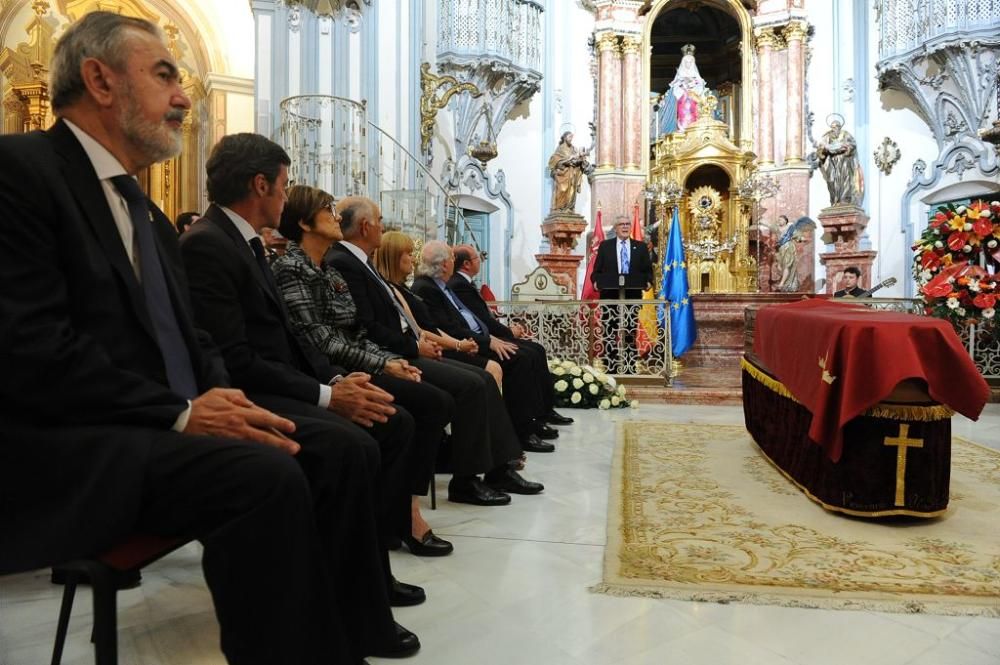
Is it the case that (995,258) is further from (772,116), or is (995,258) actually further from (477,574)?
(772,116)

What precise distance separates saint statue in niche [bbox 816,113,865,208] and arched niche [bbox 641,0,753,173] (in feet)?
5.48

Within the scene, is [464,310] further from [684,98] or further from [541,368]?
[684,98]

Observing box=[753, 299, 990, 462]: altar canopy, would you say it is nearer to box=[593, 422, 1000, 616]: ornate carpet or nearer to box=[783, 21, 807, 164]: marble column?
box=[593, 422, 1000, 616]: ornate carpet

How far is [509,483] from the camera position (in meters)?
3.54

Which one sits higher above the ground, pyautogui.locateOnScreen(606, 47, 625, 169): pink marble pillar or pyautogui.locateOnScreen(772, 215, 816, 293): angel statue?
pyautogui.locateOnScreen(606, 47, 625, 169): pink marble pillar

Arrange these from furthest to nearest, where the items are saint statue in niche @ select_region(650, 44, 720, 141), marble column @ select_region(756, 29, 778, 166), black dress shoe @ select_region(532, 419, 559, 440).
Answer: saint statue in niche @ select_region(650, 44, 720, 141) < marble column @ select_region(756, 29, 778, 166) < black dress shoe @ select_region(532, 419, 559, 440)

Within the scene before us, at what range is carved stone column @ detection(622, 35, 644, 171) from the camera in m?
13.4

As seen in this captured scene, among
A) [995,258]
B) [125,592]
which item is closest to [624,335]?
[995,258]

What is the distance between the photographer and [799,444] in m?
3.50

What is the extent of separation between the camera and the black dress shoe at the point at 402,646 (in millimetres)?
1784

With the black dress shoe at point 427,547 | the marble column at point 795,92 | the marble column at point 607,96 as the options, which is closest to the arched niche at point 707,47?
the marble column at point 607,96

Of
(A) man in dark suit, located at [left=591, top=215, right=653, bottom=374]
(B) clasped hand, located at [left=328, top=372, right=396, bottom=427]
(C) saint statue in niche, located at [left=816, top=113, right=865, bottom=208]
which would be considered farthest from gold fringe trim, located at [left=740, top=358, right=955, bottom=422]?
(C) saint statue in niche, located at [left=816, top=113, right=865, bottom=208]

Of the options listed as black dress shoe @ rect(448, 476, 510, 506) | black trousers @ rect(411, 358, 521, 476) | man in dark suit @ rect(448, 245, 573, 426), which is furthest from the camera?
man in dark suit @ rect(448, 245, 573, 426)

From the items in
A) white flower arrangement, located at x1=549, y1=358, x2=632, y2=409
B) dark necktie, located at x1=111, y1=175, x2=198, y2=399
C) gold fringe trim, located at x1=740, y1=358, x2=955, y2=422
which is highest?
dark necktie, located at x1=111, y1=175, x2=198, y2=399
